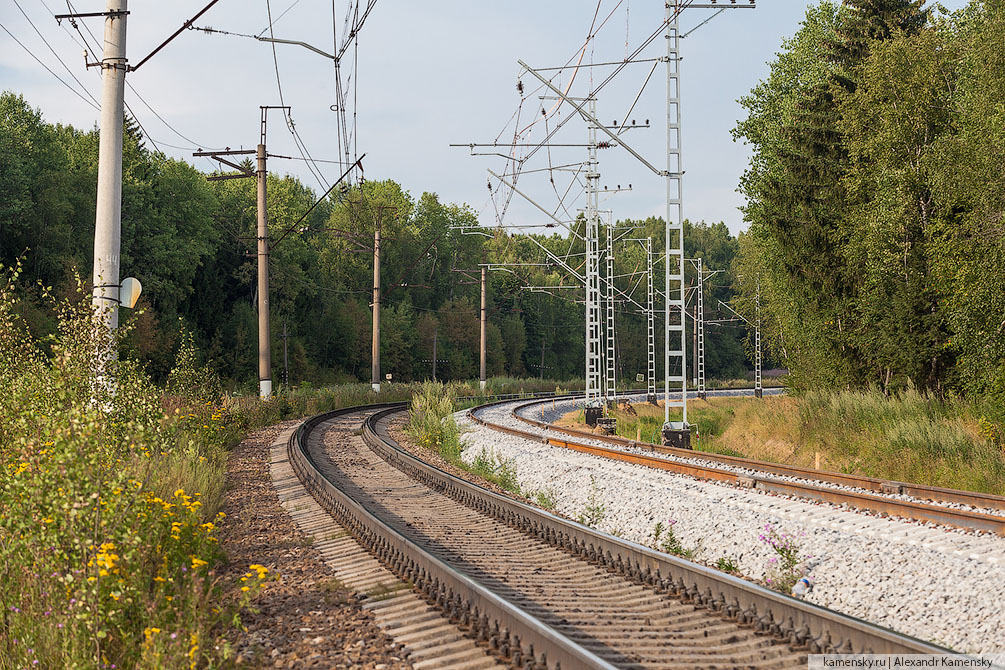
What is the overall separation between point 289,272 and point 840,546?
63088mm

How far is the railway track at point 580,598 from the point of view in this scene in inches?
225

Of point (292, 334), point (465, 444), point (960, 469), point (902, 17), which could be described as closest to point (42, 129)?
point (292, 334)

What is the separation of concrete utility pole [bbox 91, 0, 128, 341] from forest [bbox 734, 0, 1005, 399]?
1496cm

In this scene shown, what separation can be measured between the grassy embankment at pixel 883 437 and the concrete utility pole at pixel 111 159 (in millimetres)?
13346

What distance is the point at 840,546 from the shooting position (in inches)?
339

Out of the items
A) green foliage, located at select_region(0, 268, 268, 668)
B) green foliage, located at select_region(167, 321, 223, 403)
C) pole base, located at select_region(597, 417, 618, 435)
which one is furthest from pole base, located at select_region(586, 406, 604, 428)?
green foliage, located at select_region(0, 268, 268, 668)

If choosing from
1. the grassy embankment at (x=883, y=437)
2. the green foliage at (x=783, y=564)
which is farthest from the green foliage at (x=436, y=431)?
the green foliage at (x=783, y=564)

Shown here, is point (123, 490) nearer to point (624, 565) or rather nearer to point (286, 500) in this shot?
point (624, 565)

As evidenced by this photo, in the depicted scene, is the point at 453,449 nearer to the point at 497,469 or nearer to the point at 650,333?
the point at 497,469

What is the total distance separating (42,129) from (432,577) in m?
52.9

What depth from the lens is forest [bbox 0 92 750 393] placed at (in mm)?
48219

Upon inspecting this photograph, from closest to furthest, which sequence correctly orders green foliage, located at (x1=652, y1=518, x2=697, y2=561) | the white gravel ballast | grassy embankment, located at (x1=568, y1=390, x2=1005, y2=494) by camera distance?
the white gravel ballast, green foliage, located at (x1=652, y1=518, x2=697, y2=561), grassy embankment, located at (x1=568, y1=390, x2=1005, y2=494)

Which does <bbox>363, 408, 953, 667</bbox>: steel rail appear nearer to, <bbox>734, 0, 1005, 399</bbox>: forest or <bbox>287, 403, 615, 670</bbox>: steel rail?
<bbox>287, 403, 615, 670</bbox>: steel rail

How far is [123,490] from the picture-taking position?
6.11 meters
